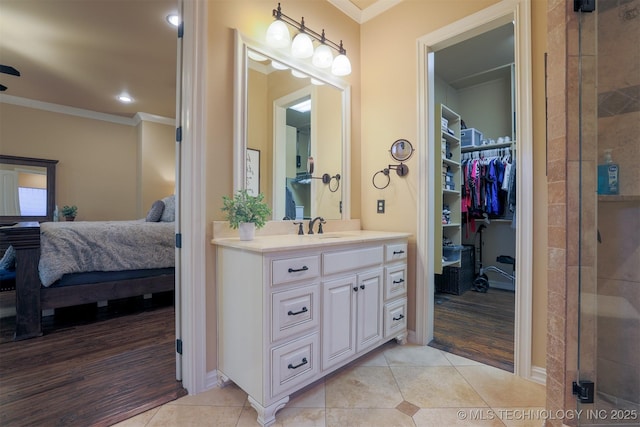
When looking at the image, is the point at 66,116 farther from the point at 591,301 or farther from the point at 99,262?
the point at 591,301

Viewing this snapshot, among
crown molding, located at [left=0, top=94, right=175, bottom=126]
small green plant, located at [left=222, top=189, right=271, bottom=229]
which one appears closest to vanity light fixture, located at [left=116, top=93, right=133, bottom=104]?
crown molding, located at [left=0, top=94, right=175, bottom=126]

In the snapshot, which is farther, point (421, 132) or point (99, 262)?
point (99, 262)

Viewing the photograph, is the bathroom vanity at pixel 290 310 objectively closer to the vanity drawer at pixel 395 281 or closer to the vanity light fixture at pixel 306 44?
the vanity drawer at pixel 395 281

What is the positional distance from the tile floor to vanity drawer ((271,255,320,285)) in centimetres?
69

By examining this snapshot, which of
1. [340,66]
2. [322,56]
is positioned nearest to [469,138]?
[340,66]

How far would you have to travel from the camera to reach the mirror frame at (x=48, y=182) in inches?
182

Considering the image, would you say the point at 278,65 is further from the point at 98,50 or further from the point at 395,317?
the point at 98,50

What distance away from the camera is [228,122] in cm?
181

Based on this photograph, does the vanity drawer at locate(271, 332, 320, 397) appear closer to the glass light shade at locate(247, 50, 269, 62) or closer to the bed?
the glass light shade at locate(247, 50, 269, 62)

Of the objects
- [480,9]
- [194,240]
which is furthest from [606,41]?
[194,240]

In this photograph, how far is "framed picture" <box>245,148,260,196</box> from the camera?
78.2 inches

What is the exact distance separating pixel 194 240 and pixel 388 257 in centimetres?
129

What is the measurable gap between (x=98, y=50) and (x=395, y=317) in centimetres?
433

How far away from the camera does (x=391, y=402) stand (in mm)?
1578
